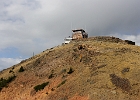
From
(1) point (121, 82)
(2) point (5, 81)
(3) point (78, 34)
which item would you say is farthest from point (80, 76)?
(3) point (78, 34)

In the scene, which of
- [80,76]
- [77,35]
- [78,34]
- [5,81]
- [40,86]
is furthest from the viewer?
[78,34]

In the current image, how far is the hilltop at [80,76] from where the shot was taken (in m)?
37.1

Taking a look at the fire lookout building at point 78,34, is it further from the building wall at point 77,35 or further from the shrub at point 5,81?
the shrub at point 5,81

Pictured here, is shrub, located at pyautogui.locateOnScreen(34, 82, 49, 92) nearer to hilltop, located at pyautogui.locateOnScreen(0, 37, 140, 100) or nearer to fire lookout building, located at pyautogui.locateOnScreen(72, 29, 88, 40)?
hilltop, located at pyautogui.locateOnScreen(0, 37, 140, 100)

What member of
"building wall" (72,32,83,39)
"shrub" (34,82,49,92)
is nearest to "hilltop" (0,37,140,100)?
"shrub" (34,82,49,92)

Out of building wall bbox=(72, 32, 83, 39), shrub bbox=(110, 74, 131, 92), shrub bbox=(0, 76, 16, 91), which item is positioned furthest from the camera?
building wall bbox=(72, 32, 83, 39)

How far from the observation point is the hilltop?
37.1m

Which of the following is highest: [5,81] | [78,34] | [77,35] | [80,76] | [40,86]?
[78,34]

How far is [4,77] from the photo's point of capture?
56.3 meters

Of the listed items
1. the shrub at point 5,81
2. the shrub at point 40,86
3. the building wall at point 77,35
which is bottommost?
the shrub at point 40,86

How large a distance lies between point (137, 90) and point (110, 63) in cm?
912

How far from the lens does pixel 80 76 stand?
42.5 m

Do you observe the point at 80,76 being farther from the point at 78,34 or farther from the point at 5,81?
the point at 78,34

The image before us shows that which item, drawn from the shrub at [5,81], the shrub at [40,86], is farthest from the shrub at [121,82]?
the shrub at [5,81]
